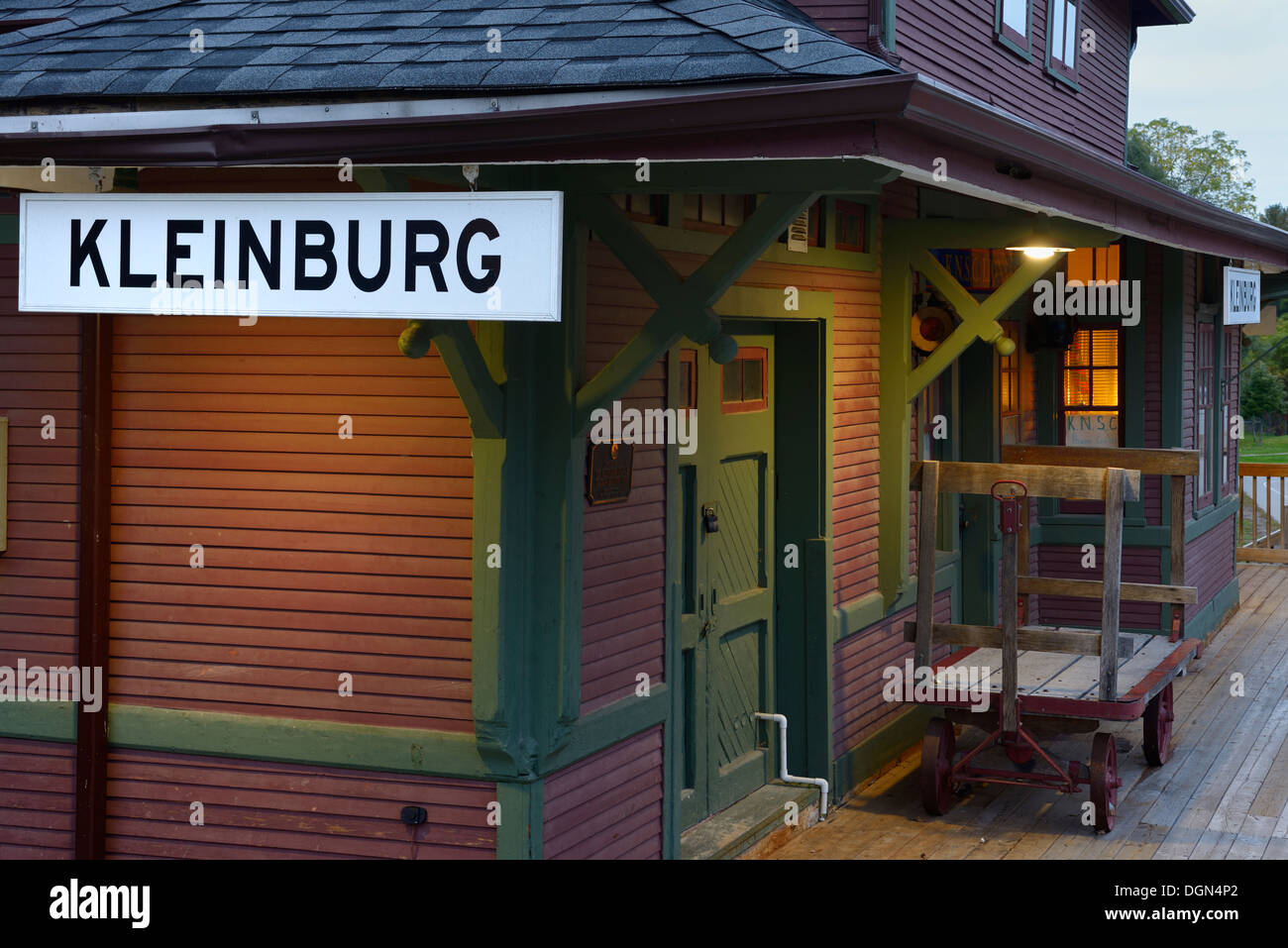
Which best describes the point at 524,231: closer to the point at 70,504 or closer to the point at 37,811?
the point at 70,504

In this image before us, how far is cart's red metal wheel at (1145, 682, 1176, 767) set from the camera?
878cm

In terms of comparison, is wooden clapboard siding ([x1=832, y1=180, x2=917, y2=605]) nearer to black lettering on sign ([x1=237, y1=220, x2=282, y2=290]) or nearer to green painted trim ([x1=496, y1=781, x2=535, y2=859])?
green painted trim ([x1=496, y1=781, x2=535, y2=859])

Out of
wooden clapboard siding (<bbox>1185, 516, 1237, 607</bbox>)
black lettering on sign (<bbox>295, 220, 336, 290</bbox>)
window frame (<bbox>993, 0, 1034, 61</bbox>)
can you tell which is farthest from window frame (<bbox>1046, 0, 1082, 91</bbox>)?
black lettering on sign (<bbox>295, 220, 336, 290</bbox>)

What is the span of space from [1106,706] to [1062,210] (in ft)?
8.40

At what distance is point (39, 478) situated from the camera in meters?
5.87

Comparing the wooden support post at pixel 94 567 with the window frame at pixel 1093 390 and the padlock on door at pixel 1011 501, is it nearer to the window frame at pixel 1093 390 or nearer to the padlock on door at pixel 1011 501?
the padlock on door at pixel 1011 501

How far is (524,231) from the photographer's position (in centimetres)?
437

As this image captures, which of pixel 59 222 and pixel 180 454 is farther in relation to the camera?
pixel 180 454

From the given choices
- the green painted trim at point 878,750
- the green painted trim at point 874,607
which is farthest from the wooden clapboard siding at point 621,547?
the green painted trim at point 878,750

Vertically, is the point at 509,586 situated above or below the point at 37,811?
above

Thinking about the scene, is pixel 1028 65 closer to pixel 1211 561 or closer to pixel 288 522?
pixel 1211 561

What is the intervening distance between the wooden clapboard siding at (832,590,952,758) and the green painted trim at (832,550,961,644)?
5 centimetres

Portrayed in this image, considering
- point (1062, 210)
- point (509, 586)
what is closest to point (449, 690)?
point (509, 586)

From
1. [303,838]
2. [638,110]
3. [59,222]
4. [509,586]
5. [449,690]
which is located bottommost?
[303,838]
